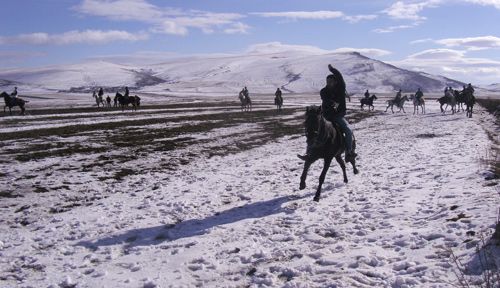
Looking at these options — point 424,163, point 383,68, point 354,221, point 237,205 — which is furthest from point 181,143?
point 383,68

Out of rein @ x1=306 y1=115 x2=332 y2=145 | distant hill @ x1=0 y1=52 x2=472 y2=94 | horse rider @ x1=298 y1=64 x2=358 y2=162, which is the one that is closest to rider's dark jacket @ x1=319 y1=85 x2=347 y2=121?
horse rider @ x1=298 y1=64 x2=358 y2=162

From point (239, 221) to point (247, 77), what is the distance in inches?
6264

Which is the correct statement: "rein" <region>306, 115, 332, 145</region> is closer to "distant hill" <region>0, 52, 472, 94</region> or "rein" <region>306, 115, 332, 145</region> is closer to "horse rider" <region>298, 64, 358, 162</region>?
"horse rider" <region>298, 64, 358, 162</region>

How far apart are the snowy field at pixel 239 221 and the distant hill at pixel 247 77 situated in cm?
11570

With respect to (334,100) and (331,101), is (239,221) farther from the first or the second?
(334,100)

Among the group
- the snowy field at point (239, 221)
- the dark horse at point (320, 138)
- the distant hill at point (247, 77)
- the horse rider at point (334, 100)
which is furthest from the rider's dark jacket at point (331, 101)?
the distant hill at point (247, 77)

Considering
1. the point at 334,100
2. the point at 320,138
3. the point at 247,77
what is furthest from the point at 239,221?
the point at 247,77

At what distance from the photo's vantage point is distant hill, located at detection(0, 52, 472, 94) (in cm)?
13862

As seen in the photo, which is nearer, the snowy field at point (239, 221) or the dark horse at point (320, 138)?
the snowy field at point (239, 221)

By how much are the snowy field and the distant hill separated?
116 meters

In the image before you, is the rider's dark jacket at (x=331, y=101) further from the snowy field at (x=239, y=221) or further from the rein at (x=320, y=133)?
the snowy field at (x=239, y=221)

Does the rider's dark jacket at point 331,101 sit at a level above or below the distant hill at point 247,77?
below

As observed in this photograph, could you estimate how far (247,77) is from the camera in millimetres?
162500

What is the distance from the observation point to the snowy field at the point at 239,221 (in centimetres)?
453
